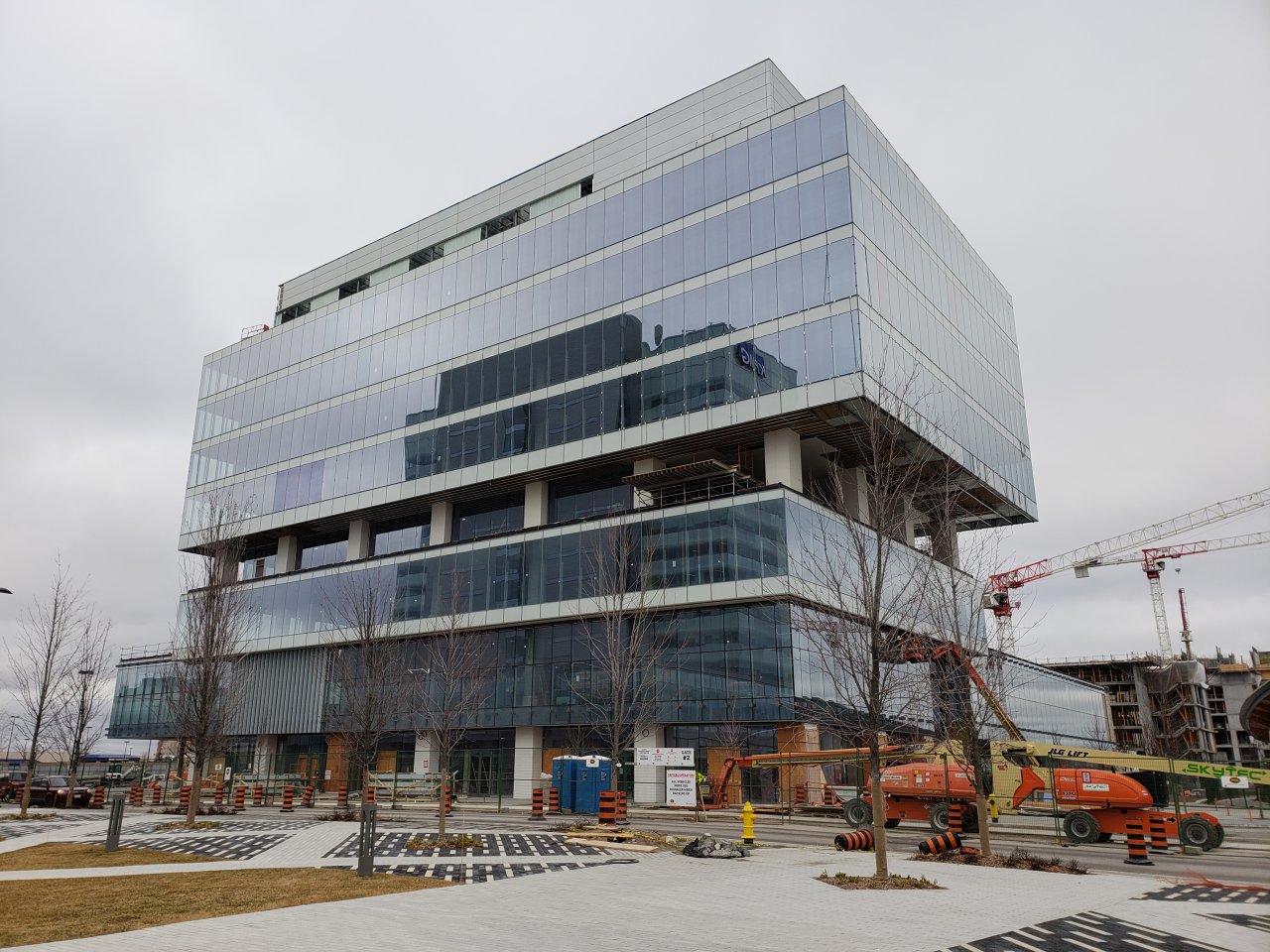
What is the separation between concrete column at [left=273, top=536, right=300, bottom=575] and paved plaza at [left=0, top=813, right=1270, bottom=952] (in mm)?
46166

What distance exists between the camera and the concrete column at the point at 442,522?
188 feet

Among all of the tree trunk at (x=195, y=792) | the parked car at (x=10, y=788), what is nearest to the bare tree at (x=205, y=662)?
the tree trunk at (x=195, y=792)

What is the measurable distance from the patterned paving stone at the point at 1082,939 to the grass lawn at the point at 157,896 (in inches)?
384

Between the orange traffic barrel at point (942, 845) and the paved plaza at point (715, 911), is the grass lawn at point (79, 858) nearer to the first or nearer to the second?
the paved plaza at point (715, 911)

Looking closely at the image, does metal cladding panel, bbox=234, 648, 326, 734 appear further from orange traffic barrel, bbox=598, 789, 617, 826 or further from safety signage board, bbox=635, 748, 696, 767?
orange traffic barrel, bbox=598, 789, 617, 826

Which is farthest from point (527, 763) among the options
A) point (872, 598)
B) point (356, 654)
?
point (872, 598)

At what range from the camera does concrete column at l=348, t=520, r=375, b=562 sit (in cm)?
6109

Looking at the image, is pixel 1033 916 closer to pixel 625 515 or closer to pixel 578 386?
pixel 625 515

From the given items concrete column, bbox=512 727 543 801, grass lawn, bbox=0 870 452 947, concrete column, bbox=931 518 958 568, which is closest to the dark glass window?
concrete column, bbox=512 727 543 801

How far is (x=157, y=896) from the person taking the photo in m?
15.4

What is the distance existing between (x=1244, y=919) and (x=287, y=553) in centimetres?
6232

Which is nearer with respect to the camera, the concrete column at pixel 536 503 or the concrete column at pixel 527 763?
the concrete column at pixel 527 763

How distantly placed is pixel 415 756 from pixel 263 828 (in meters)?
23.3

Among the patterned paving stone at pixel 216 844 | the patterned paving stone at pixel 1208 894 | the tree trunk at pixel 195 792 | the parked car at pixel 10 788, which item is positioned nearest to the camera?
the patterned paving stone at pixel 1208 894
